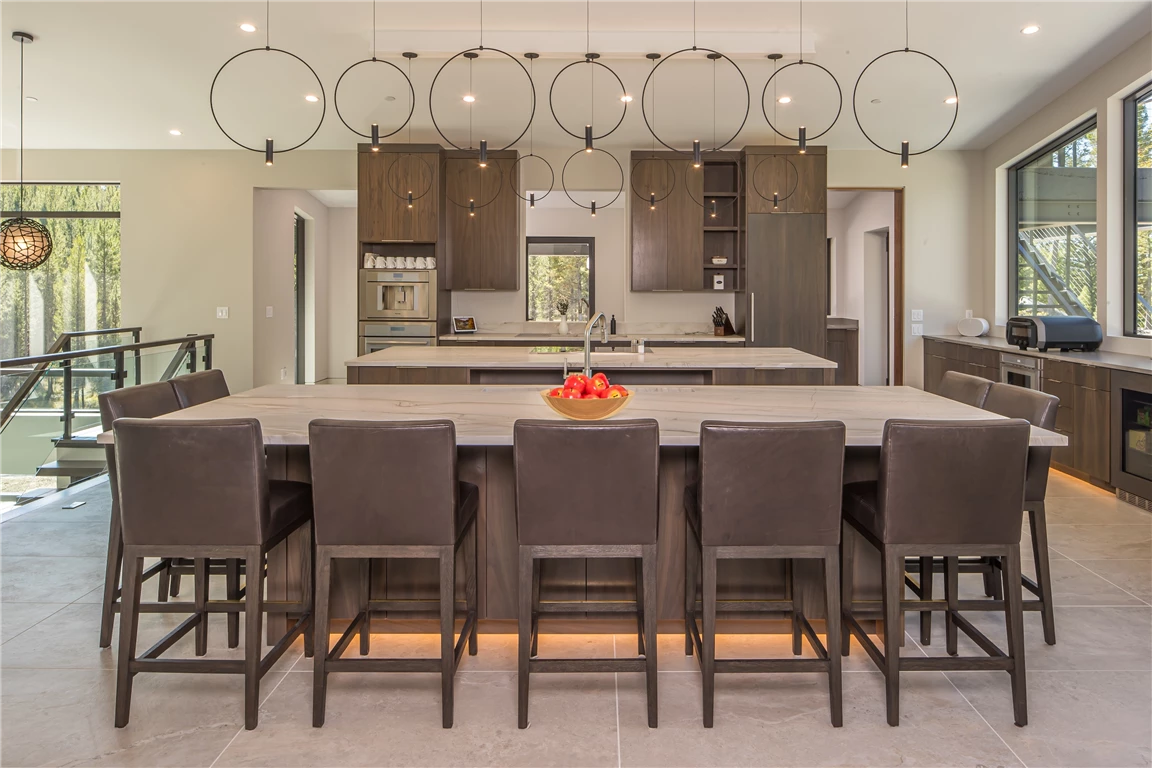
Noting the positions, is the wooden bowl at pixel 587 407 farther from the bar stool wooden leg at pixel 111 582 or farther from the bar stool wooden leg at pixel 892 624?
the bar stool wooden leg at pixel 111 582

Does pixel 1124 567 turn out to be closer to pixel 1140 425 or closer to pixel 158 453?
pixel 1140 425

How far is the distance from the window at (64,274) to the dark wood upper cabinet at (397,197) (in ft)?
9.68

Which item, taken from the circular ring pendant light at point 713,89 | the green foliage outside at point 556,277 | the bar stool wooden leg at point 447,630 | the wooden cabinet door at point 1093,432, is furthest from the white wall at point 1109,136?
the green foliage outside at point 556,277

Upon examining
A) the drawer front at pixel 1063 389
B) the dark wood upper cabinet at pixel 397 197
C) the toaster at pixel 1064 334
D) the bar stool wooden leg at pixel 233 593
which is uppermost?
the dark wood upper cabinet at pixel 397 197

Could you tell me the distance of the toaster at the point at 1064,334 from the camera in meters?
5.14

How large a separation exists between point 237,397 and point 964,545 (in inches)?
102

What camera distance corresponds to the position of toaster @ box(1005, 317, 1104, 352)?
5.14 meters

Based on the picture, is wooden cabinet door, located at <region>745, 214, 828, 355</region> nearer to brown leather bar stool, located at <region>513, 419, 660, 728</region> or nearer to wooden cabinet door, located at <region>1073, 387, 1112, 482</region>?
wooden cabinet door, located at <region>1073, 387, 1112, 482</region>

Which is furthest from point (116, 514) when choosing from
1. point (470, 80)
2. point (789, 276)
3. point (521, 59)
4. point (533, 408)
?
point (789, 276)

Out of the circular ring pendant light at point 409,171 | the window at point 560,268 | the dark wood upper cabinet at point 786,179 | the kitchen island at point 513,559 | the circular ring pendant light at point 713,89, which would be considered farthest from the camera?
the window at point 560,268

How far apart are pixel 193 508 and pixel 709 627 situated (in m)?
1.43

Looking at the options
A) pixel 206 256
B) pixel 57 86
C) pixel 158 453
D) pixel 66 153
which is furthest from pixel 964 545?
pixel 66 153

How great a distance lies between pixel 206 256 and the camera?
7.52 metres

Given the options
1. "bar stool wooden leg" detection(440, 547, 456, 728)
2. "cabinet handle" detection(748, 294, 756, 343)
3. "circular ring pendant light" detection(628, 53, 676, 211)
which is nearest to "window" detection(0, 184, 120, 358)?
"circular ring pendant light" detection(628, 53, 676, 211)
